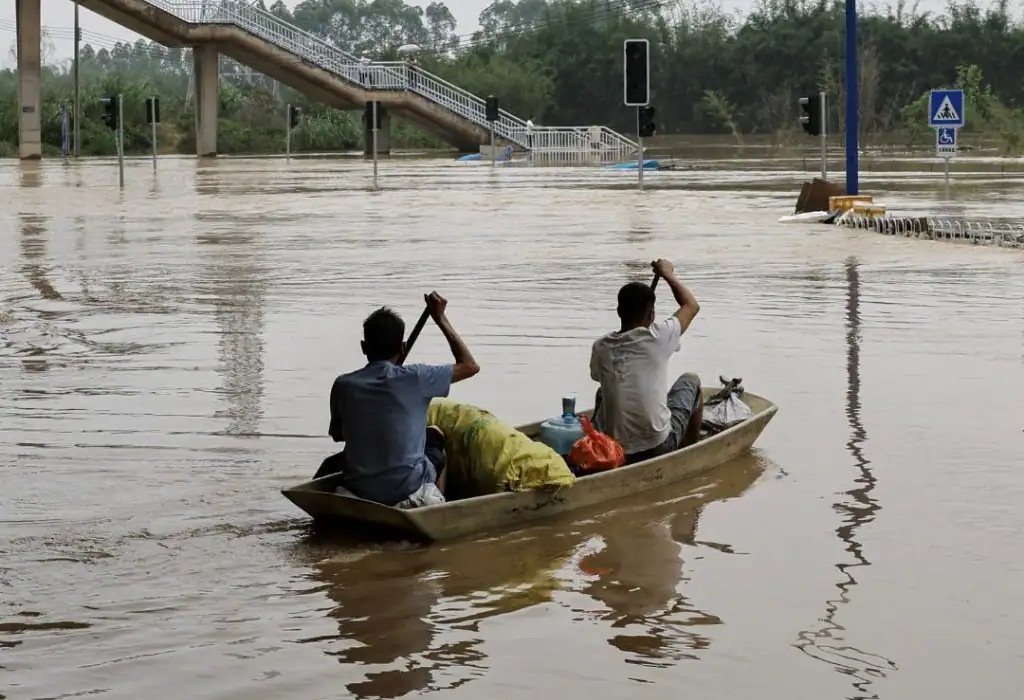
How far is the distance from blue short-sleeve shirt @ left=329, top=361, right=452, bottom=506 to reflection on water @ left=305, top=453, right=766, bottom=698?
0.34 meters

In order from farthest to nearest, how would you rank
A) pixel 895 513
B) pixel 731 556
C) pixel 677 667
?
pixel 895 513
pixel 731 556
pixel 677 667

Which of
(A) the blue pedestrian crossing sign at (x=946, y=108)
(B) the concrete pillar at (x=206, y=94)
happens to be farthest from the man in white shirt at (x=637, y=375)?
(B) the concrete pillar at (x=206, y=94)

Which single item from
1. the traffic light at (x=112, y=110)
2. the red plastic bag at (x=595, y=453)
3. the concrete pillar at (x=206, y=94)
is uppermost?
the concrete pillar at (x=206, y=94)

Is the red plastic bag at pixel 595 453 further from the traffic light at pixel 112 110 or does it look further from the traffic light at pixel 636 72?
the traffic light at pixel 112 110

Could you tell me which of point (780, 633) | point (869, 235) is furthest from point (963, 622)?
point (869, 235)

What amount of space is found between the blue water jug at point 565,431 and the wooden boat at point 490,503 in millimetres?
439

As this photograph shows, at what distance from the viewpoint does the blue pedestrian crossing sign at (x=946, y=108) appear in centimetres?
2958

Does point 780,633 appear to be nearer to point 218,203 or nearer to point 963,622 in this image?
point 963,622

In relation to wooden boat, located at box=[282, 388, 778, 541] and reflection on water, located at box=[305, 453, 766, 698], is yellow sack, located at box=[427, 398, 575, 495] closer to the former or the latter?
wooden boat, located at box=[282, 388, 778, 541]


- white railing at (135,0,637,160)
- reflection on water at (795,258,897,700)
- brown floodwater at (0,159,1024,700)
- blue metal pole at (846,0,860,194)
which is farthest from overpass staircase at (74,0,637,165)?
reflection on water at (795,258,897,700)

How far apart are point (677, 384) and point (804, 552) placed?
2.04m

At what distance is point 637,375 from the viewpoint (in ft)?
29.0

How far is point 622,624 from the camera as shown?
→ 6559 mm

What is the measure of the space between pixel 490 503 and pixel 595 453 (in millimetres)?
891
